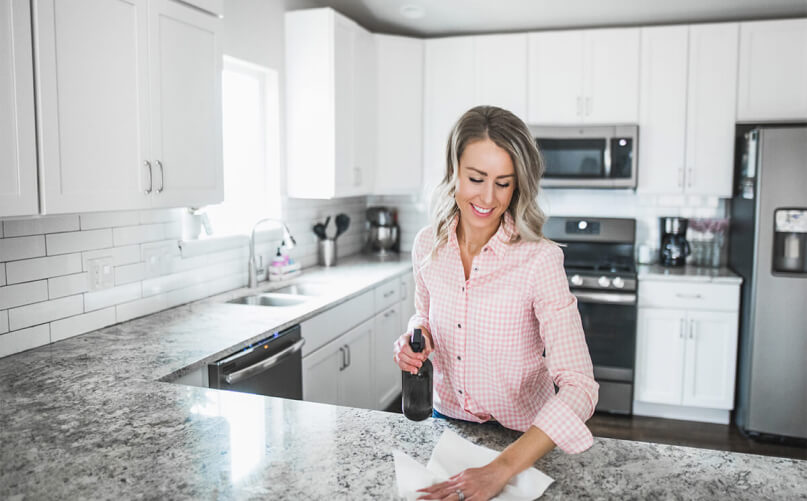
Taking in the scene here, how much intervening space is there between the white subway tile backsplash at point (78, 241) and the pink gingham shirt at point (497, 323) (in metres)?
1.35

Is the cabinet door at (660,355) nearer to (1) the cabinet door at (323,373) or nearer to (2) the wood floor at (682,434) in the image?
(2) the wood floor at (682,434)

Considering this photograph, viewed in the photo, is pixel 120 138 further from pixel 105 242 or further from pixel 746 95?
pixel 746 95

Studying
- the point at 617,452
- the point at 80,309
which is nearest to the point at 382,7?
the point at 80,309

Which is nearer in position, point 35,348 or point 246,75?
point 35,348

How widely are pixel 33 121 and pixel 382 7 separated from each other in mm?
2819

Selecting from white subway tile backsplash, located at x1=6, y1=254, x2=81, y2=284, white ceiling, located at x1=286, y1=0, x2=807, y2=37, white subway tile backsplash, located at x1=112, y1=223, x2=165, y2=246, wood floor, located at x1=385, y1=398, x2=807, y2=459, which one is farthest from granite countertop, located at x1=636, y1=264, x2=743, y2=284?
white subway tile backsplash, located at x1=6, y1=254, x2=81, y2=284

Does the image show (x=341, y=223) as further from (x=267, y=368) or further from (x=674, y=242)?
(x=674, y=242)

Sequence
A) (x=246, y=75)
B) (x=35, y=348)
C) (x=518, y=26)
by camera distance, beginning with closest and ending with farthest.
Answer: (x=35, y=348)
(x=246, y=75)
(x=518, y=26)

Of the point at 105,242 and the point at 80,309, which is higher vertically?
the point at 105,242

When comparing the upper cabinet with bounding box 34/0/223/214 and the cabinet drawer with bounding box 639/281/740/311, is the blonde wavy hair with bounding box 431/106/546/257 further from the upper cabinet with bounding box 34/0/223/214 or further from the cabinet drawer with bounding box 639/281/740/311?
the cabinet drawer with bounding box 639/281/740/311

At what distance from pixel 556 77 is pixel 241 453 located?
11.9 feet

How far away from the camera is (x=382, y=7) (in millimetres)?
4055

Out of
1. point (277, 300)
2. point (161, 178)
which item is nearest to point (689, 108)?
point (277, 300)

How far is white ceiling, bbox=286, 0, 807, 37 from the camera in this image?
151 inches
